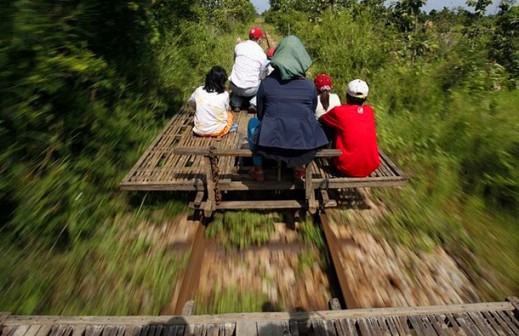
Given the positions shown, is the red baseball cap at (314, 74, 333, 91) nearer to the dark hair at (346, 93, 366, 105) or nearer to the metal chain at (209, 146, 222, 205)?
the dark hair at (346, 93, 366, 105)

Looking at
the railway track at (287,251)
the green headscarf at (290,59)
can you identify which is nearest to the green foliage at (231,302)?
the railway track at (287,251)

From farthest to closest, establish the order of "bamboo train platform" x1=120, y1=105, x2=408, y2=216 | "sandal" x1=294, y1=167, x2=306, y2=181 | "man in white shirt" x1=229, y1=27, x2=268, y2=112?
"man in white shirt" x1=229, y1=27, x2=268, y2=112, "sandal" x1=294, y1=167, x2=306, y2=181, "bamboo train platform" x1=120, y1=105, x2=408, y2=216

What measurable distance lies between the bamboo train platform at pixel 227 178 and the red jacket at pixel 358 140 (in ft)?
0.48

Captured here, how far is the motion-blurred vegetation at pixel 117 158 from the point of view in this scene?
8.93 ft

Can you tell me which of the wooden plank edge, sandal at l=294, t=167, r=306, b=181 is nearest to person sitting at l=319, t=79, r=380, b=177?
sandal at l=294, t=167, r=306, b=181

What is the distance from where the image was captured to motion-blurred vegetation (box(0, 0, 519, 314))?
8.93 feet

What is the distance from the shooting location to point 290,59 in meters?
2.78

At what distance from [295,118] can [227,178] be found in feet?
3.84

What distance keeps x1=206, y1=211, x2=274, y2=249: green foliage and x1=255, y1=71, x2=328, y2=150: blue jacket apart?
45.5 inches

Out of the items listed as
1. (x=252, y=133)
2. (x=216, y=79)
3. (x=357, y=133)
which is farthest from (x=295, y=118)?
(x=216, y=79)

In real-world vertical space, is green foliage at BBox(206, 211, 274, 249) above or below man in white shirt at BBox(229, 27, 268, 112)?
below

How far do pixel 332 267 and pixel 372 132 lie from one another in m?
1.61

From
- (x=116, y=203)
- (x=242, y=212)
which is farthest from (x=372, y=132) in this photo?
(x=116, y=203)

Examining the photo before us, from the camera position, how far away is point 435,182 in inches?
167
